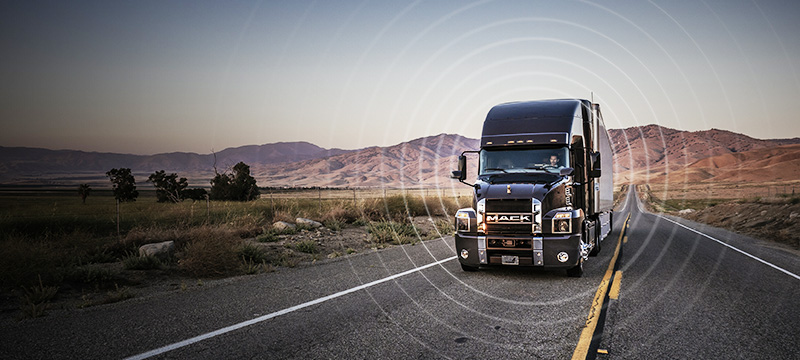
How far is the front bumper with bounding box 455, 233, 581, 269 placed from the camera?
319 inches

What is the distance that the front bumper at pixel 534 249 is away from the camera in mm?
A: 8109

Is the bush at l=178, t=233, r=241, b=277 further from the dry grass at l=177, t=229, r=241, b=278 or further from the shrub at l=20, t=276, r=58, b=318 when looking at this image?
the shrub at l=20, t=276, r=58, b=318

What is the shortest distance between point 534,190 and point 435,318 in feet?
12.1

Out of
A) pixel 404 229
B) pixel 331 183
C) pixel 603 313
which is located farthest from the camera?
pixel 331 183

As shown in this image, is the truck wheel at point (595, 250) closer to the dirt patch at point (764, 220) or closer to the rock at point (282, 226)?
the dirt patch at point (764, 220)

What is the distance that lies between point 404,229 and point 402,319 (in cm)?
1223

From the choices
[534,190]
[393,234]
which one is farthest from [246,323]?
[393,234]

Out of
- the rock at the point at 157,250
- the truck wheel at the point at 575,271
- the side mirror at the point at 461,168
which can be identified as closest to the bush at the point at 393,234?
the side mirror at the point at 461,168

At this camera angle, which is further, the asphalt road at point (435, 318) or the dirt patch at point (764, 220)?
the dirt patch at point (764, 220)

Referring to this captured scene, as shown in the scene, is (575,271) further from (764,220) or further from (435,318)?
(764,220)

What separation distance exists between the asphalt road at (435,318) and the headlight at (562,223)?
0.96 meters

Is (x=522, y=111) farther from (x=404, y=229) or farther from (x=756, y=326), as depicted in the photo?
(x=404, y=229)

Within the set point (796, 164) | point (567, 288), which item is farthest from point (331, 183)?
point (567, 288)

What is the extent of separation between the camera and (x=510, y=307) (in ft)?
20.7
